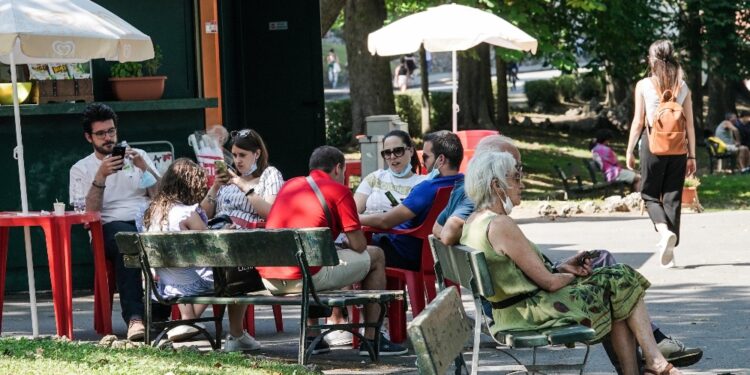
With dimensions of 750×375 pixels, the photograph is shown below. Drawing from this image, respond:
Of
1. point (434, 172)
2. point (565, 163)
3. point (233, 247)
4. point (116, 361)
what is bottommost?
point (565, 163)

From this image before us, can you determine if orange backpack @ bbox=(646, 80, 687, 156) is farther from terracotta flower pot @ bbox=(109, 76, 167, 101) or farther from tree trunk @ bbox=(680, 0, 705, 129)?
tree trunk @ bbox=(680, 0, 705, 129)

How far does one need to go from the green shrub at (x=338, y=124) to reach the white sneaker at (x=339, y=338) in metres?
21.9

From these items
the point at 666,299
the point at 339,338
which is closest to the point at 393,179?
the point at 339,338

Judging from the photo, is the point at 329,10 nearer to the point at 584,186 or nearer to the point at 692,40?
the point at 584,186

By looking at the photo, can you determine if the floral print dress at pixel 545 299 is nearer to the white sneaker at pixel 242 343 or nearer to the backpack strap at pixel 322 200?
the backpack strap at pixel 322 200

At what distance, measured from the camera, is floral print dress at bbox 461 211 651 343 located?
22.2 ft

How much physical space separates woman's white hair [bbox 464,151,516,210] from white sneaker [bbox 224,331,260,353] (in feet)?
7.46

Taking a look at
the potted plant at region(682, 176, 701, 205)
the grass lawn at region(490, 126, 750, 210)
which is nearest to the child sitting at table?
the potted plant at region(682, 176, 701, 205)

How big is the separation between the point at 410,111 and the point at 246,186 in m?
26.8

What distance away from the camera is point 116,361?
6.96 m

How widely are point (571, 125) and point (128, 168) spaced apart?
100 feet

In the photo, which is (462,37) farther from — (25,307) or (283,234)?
(283,234)

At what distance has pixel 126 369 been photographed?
21.8 ft

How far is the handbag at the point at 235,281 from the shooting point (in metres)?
8.29
